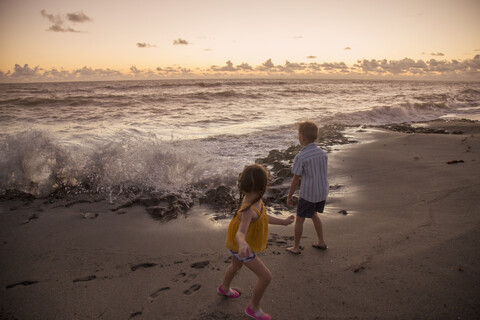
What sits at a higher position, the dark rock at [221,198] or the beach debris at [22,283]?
the dark rock at [221,198]

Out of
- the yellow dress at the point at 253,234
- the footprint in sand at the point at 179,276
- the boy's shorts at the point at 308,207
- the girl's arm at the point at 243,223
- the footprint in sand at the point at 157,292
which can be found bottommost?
the footprint in sand at the point at 179,276

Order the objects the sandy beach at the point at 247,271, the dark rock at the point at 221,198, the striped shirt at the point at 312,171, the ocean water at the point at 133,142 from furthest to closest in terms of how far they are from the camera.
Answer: the ocean water at the point at 133,142
the dark rock at the point at 221,198
the striped shirt at the point at 312,171
the sandy beach at the point at 247,271

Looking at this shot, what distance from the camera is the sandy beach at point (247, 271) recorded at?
2320 mm

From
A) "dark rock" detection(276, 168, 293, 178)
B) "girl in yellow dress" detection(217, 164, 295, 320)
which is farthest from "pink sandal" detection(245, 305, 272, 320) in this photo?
"dark rock" detection(276, 168, 293, 178)

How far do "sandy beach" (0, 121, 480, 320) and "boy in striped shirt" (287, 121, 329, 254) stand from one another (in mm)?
474

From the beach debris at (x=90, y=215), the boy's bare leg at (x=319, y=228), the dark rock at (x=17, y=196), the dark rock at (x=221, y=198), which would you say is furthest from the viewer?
the dark rock at (x=17, y=196)

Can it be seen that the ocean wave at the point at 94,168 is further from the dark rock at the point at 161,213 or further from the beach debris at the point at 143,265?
the beach debris at the point at 143,265

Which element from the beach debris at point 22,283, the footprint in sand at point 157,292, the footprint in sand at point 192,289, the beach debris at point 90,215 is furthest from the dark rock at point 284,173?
the beach debris at point 22,283

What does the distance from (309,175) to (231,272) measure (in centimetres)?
132

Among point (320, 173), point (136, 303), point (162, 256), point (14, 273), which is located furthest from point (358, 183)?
point (14, 273)

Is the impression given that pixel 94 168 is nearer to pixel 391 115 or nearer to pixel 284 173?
pixel 284 173

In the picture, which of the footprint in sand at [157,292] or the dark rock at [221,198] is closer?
the footprint in sand at [157,292]

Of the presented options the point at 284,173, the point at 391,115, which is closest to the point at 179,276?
the point at 284,173

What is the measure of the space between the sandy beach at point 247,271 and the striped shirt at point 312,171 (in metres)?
0.67
